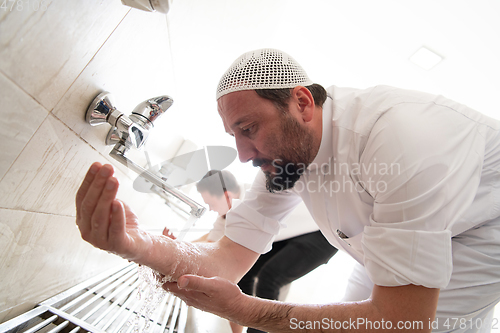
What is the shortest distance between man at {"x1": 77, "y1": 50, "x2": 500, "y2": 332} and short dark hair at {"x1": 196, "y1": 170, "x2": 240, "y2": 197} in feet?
1.60

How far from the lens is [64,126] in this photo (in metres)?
0.48

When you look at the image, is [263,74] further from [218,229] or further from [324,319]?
[218,229]

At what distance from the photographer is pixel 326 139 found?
0.67 m

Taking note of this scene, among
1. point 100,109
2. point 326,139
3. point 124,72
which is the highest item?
point 326,139

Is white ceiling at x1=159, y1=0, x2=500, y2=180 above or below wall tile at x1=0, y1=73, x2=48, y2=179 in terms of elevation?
above

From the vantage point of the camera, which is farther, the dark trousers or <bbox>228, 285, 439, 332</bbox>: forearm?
the dark trousers

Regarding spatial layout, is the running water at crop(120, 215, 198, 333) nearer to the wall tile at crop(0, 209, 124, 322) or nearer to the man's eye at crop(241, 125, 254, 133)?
the wall tile at crop(0, 209, 124, 322)

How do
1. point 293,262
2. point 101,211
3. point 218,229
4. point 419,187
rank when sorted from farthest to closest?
point 218,229
point 293,262
point 419,187
point 101,211

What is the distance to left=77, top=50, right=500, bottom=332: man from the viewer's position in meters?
0.44

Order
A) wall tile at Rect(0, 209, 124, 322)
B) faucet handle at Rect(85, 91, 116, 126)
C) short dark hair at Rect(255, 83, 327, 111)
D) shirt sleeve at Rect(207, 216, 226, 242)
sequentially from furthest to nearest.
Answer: shirt sleeve at Rect(207, 216, 226, 242) → short dark hair at Rect(255, 83, 327, 111) → faucet handle at Rect(85, 91, 116, 126) → wall tile at Rect(0, 209, 124, 322)

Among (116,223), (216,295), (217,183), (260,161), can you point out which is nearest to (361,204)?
(260,161)

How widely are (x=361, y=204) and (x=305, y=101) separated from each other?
0.29 m

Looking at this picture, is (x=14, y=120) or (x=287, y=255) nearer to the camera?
(x=14, y=120)

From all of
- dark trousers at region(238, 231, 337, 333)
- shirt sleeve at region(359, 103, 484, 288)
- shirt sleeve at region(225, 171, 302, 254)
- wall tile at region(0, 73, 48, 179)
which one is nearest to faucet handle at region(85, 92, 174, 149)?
wall tile at region(0, 73, 48, 179)
